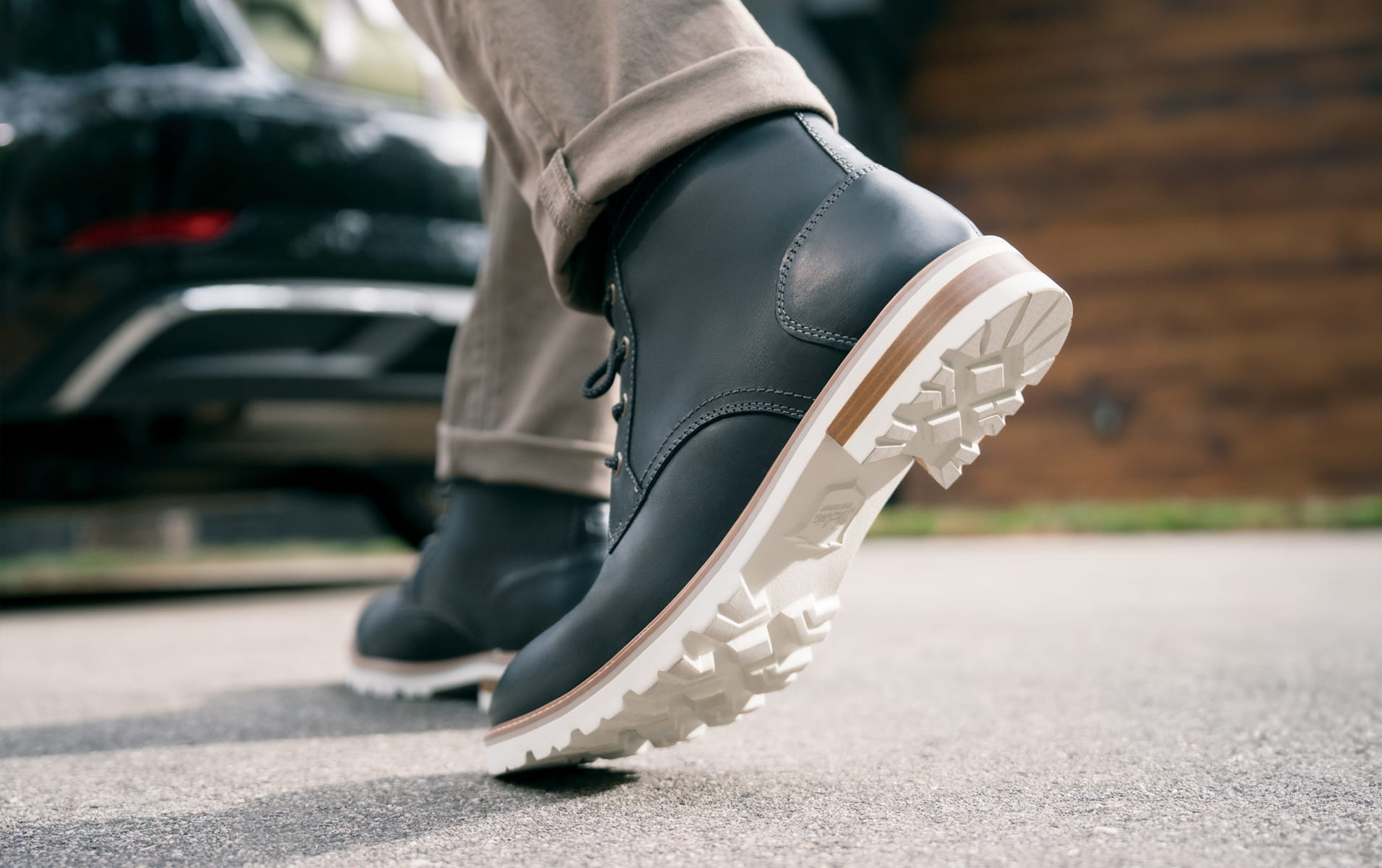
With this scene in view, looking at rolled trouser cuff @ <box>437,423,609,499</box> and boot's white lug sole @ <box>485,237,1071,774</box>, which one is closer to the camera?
boot's white lug sole @ <box>485,237,1071,774</box>

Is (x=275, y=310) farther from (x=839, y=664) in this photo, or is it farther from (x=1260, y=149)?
(x=1260, y=149)

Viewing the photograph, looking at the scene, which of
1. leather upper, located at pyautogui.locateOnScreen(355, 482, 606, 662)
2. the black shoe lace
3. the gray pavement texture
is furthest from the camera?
leather upper, located at pyautogui.locateOnScreen(355, 482, 606, 662)

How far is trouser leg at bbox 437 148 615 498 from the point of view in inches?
44.6

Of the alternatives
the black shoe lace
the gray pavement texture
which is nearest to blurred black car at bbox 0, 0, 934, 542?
the gray pavement texture

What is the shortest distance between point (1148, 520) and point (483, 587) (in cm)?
336

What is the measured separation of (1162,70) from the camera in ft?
19.1

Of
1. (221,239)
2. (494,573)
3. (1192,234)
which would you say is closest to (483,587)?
(494,573)

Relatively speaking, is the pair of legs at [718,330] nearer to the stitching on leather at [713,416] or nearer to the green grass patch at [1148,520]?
the stitching on leather at [713,416]

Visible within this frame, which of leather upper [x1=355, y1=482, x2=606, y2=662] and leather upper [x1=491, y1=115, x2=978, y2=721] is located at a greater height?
leather upper [x1=491, y1=115, x2=978, y2=721]

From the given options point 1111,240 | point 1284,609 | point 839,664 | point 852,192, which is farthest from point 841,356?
point 1111,240

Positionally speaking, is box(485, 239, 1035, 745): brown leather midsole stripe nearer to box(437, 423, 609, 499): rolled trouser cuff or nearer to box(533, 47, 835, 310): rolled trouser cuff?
box(533, 47, 835, 310): rolled trouser cuff

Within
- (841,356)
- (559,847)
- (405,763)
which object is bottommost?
(405,763)

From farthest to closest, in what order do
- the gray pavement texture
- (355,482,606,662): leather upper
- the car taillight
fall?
1. the car taillight
2. (355,482,606,662): leather upper
3. the gray pavement texture

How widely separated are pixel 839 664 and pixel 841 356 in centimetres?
70
